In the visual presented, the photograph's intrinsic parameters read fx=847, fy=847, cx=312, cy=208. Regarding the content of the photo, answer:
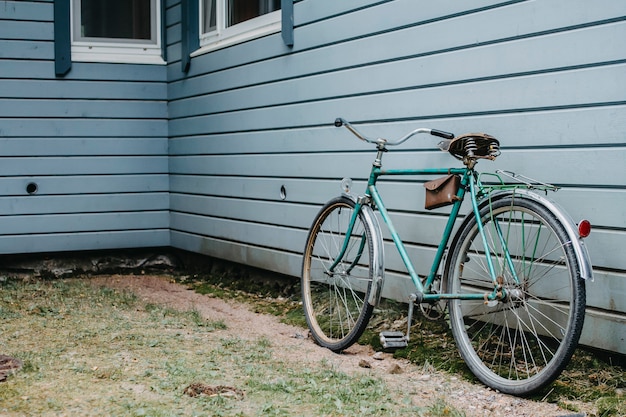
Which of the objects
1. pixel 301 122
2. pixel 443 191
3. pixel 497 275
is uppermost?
pixel 301 122

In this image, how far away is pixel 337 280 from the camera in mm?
4414

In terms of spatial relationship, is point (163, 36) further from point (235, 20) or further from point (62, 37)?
point (235, 20)

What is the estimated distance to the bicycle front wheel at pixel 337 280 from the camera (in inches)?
155

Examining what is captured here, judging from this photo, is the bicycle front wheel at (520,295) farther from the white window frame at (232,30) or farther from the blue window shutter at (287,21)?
the white window frame at (232,30)

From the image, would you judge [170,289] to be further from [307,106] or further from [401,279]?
[401,279]

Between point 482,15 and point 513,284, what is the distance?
129 cm

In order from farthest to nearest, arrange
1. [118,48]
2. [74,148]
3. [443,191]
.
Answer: [118,48]
[74,148]
[443,191]

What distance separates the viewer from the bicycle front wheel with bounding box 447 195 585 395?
3.04 m

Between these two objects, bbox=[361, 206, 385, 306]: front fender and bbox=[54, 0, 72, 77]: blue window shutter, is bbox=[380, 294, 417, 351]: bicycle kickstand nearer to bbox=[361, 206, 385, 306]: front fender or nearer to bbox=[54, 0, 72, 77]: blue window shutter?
bbox=[361, 206, 385, 306]: front fender

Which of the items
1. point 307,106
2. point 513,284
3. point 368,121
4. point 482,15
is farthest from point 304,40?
point 513,284

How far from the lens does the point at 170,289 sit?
6070 millimetres

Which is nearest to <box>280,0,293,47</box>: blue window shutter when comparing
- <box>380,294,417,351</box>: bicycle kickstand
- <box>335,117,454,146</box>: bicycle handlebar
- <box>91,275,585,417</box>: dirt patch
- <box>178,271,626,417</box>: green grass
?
<box>335,117,454,146</box>: bicycle handlebar

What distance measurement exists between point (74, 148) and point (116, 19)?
1.10 m

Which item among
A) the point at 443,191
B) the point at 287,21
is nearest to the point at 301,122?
the point at 287,21
